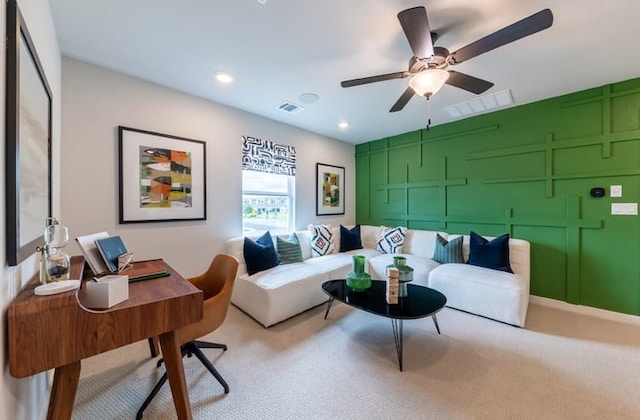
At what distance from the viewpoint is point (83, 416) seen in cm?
148

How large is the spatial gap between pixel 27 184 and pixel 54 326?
626 mm

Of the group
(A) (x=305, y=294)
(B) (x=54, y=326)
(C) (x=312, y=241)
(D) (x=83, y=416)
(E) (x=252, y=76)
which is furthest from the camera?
(C) (x=312, y=241)

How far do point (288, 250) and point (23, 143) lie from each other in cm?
260

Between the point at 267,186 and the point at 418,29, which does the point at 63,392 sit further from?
the point at 267,186

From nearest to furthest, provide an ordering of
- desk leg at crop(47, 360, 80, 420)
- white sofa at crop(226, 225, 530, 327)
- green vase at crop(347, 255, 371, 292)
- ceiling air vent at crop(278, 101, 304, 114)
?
desk leg at crop(47, 360, 80, 420)
green vase at crop(347, 255, 371, 292)
white sofa at crop(226, 225, 530, 327)
ceiling air vent at crop(278, 101, 304, 114)

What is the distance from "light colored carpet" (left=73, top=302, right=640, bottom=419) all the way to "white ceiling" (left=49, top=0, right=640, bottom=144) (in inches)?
98.3

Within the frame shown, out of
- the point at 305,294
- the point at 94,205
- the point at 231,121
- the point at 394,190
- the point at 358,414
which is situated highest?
the point at 231,121

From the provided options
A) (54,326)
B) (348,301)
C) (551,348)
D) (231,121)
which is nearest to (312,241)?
(348,301)

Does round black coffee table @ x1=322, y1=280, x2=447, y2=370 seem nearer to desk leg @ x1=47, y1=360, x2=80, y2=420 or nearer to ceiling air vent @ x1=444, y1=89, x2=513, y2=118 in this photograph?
desk leg @ x1=47, y1=360, x2=80, y2=420

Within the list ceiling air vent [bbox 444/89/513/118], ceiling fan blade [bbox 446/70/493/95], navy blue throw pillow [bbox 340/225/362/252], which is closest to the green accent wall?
ceiling air vent [bbox 444/89/513/118]

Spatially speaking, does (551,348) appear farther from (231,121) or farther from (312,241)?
(231,121)

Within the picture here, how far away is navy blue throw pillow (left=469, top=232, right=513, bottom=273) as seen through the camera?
2.98m

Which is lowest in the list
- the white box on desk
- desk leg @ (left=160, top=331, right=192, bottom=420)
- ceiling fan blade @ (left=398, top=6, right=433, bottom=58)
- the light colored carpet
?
the light colored carpet

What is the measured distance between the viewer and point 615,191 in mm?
2689
